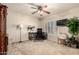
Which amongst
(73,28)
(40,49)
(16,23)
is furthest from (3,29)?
(73,28)

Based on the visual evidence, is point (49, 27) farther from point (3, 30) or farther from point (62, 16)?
point (3, 30)

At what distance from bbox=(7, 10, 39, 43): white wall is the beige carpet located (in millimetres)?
140

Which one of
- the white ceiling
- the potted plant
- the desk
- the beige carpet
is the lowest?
the beige carpet

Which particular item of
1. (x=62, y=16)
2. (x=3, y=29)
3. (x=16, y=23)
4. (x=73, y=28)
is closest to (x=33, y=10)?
(x=16, y=23)

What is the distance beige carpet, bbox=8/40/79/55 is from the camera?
7.50 feet

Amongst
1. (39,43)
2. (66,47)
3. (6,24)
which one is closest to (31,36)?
(39,43)

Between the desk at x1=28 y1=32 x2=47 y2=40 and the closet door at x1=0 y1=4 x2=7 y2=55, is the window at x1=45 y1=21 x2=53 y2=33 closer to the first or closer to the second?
the desk at x1=28 y1=32 x2=47 y2=40

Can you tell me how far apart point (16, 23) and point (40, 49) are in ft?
2.03

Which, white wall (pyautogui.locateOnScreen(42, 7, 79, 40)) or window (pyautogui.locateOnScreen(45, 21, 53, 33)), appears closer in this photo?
white wall (pyautogui.locateOnScreen(42, 7, 79, 40))

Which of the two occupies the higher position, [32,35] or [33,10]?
[33,10]

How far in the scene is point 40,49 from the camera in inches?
91.6

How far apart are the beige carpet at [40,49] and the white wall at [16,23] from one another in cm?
14

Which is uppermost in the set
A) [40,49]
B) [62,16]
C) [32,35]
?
[62,16]

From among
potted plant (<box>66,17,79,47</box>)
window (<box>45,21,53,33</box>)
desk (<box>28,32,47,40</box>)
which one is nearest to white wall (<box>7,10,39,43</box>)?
desk (<box>28,32,47,40</box>)
